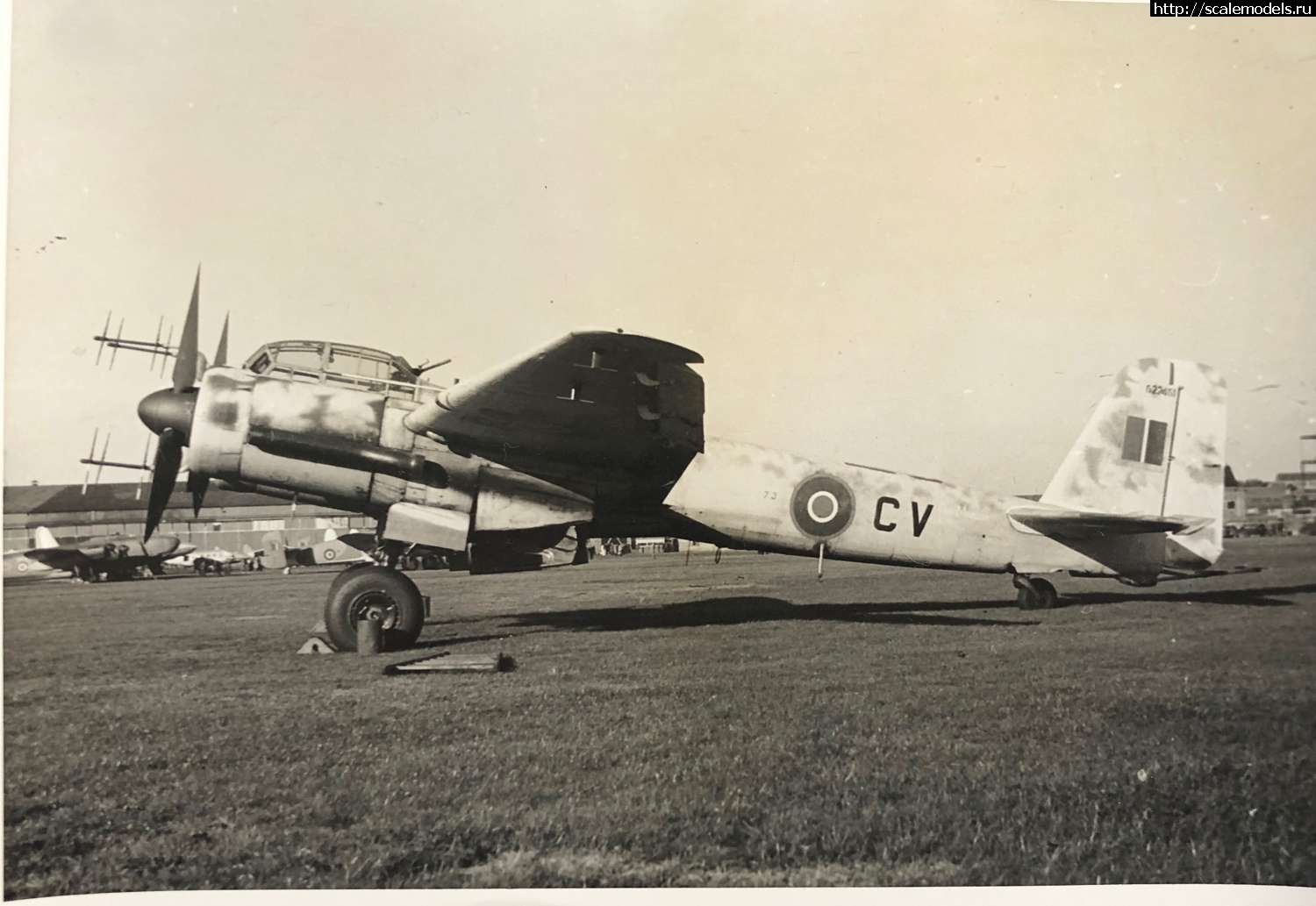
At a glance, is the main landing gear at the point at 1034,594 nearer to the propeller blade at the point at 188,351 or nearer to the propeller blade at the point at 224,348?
the propeller blade at the point at 224,348

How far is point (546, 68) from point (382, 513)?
106 inches

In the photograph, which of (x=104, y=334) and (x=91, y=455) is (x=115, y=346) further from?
(x=91, y=455)

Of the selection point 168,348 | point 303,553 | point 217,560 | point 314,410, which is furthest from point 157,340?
point 217,560

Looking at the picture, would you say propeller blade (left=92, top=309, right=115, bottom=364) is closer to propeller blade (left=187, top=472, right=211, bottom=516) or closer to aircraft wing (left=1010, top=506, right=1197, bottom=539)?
propeller blade (left=187, top=472, right=211, bottom=516)

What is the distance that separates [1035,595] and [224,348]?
5.01 meters

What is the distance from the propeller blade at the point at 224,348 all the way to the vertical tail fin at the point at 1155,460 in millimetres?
4658

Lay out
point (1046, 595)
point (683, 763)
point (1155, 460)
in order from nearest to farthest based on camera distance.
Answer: point (683, 763) → point (1155, 460) → point (1046, 595)

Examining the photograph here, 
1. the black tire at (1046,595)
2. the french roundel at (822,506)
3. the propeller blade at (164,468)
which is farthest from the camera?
the black tire at (1046,595)

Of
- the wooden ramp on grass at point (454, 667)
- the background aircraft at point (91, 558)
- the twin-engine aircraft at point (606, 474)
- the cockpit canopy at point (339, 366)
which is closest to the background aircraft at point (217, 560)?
the background aircraft at point (91, 558)

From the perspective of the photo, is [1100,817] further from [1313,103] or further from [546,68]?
[546,68]

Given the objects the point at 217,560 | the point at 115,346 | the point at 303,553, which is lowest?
the point at 217,560

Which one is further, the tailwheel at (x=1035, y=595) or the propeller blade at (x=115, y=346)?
the tailwheel at (x=1035, y=595)

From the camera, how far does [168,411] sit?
443cm

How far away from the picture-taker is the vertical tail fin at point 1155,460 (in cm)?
453
